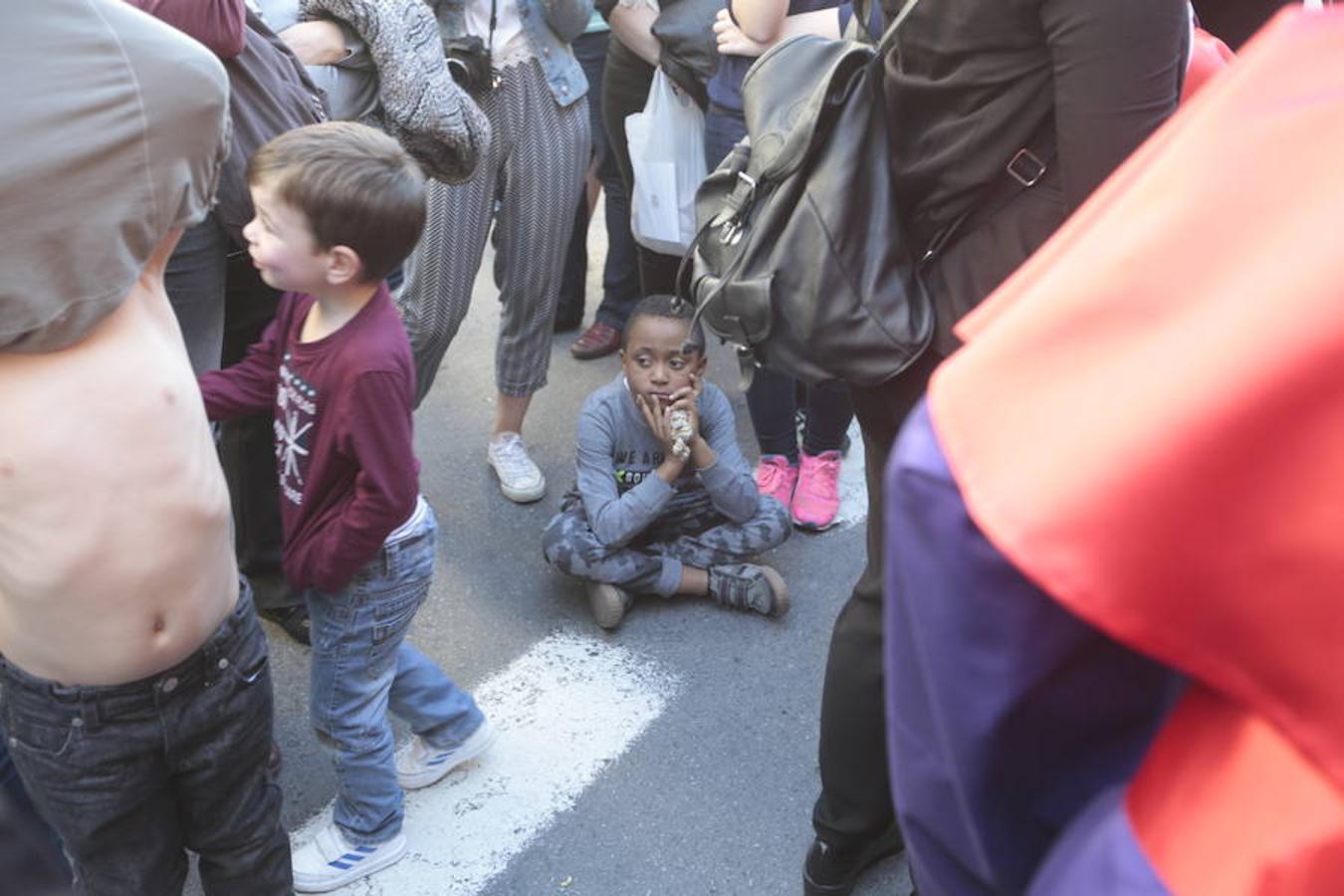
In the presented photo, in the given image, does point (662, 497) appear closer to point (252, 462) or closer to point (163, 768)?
point (252, 462)

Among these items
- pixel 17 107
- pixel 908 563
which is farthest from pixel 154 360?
pixel 908 563

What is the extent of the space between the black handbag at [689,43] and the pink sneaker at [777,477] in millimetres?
978

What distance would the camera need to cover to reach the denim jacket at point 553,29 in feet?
10.3

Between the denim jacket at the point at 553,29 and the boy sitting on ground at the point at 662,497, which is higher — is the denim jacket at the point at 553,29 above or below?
above

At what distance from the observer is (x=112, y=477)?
159 centimetres

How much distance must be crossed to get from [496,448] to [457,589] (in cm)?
58

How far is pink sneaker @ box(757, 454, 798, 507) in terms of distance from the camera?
349cm

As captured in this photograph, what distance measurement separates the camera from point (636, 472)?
3115 mm

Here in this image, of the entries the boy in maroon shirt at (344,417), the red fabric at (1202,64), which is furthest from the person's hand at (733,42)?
the red fabric at (1202,64)

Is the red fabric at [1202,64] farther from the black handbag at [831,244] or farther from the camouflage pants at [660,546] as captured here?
the camouflage pants at [660,546]

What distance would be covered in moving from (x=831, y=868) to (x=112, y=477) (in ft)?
4.40

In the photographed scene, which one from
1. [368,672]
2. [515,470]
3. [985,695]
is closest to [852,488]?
[515,470]

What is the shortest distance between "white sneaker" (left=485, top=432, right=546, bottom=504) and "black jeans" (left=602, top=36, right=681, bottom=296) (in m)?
0.61

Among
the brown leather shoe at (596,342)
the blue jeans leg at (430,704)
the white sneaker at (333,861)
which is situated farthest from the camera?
the brown leather shoe at (596,342)
